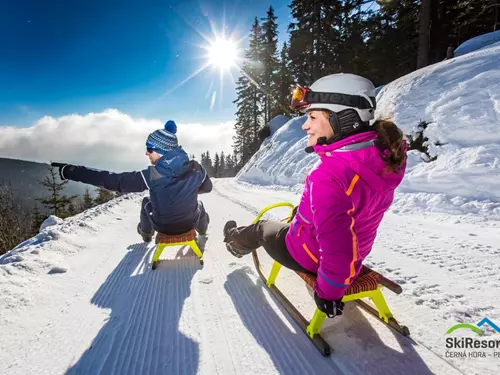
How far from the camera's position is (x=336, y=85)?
1842 mm

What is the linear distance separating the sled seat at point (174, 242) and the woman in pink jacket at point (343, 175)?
1.88 meters

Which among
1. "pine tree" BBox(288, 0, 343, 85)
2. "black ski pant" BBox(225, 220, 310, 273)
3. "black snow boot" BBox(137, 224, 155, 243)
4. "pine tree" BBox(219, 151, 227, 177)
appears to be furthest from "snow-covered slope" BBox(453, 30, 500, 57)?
"pine tree" BBox(219, 151, 227, 177)

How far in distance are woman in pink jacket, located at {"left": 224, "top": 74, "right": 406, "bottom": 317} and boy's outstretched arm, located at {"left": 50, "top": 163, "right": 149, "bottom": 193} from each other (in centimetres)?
227

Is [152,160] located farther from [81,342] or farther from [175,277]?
[81,342]

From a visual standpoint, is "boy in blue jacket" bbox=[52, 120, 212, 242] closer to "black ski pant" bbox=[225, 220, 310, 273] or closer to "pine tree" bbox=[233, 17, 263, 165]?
"black ski pant" bbox=[225, 220, 310, 273]

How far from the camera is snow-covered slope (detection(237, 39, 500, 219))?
5789mm

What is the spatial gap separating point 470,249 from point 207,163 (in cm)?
8148

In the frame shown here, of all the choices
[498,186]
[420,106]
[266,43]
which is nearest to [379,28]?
[266,43]

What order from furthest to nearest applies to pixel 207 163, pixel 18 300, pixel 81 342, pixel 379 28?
pixel 207 163 < pixel 379 28 < pixel 18 300 < pixel 81 342

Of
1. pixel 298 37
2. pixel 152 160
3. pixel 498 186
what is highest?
pixel 298 37

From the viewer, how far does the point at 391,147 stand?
5.29 ft

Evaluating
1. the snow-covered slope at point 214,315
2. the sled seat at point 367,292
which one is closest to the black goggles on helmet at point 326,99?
the sled seat at point 367,292

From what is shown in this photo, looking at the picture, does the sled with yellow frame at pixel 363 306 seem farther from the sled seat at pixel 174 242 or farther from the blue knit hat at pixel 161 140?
the blue knit hat at pixel 161 140

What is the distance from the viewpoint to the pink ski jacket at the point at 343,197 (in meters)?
1.56
